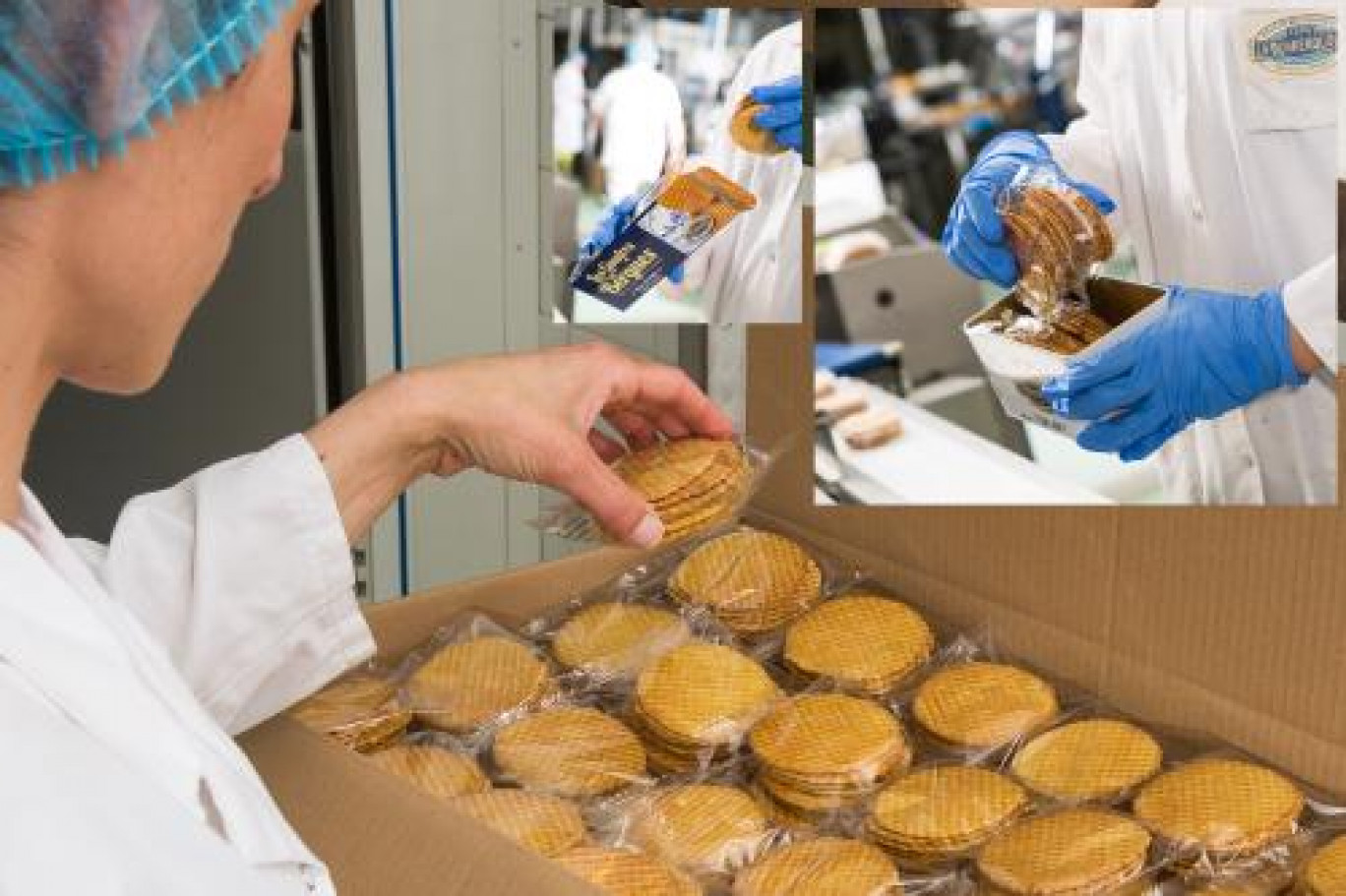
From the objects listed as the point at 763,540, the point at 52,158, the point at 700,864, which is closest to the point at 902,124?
the point at 763,540

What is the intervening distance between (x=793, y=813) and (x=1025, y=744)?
22cm

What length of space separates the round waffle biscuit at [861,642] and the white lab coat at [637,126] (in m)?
0.46

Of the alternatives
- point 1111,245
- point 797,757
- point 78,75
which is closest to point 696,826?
point 797,757

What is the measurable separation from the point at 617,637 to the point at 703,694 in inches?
6.2

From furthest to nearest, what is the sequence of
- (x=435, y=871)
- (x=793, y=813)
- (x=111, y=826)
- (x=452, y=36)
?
(x=452, y=36) → (x=793, y=813) → (x=435, y=871) → (x=111, y=826)

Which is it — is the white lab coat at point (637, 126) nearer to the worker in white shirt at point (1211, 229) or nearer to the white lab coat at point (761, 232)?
the white lab coat at point (761, 232)

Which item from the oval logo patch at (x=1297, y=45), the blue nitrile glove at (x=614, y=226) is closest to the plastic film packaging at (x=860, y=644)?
the blue nitrile glove at (x=614, y=226)

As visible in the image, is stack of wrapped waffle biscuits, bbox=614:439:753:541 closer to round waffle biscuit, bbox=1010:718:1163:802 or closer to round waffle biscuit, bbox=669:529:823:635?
round waffle biscuit, bbox=669:529:823:635

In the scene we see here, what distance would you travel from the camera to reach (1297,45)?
141 centimetres

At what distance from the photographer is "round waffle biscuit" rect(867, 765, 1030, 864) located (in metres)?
1.49

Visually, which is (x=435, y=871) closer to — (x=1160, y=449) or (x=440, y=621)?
(x=440, y=621)

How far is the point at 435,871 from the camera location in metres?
1.29

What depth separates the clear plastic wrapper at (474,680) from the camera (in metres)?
1.71

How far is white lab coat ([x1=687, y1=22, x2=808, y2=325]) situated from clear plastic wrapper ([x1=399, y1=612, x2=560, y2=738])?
Answer: 38 centimetres
